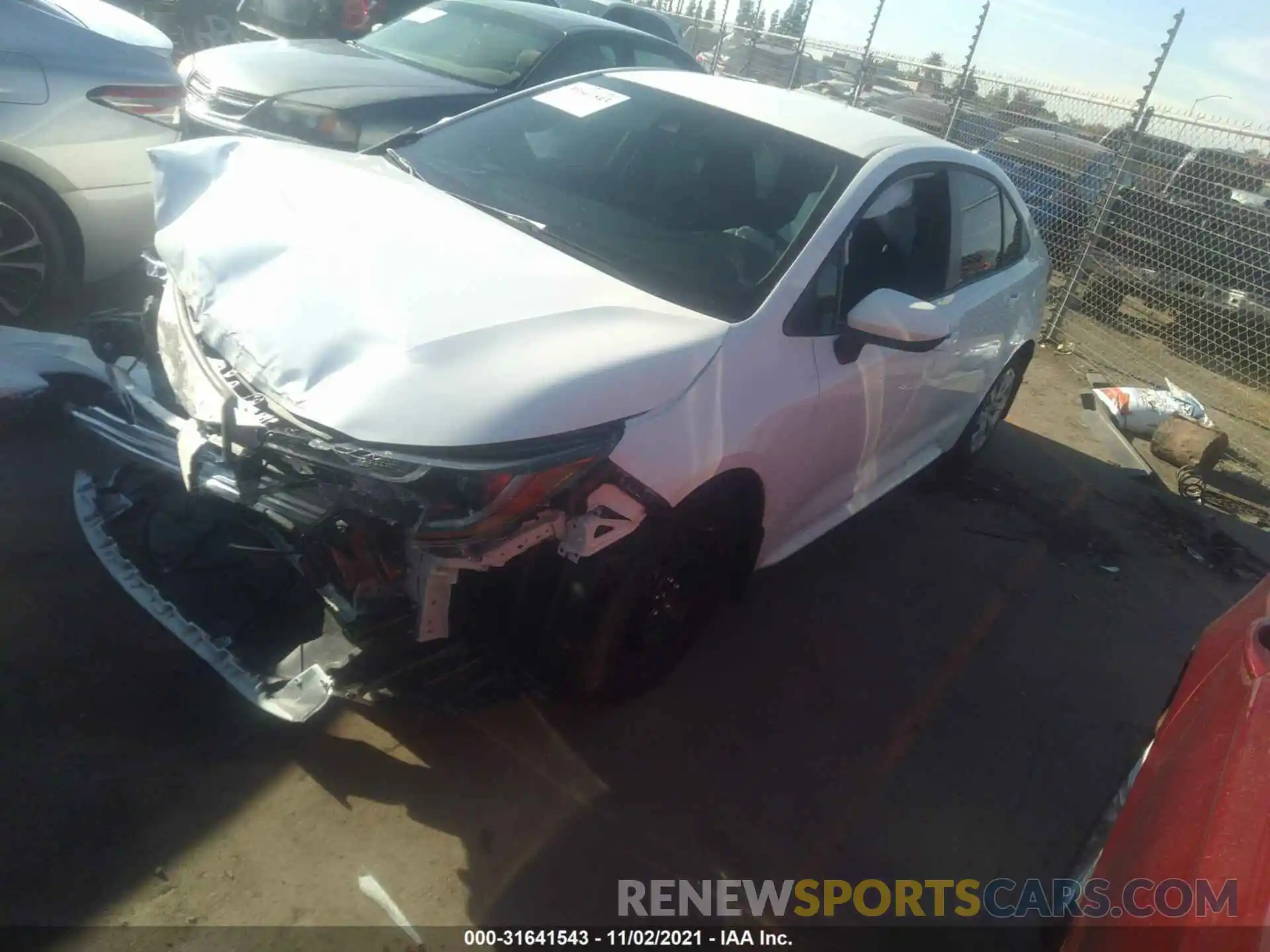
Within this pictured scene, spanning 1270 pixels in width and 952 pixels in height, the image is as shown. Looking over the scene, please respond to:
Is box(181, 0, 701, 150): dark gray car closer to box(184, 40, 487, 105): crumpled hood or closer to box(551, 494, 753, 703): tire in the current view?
box(184, 40, 487, 105): crumpled hood

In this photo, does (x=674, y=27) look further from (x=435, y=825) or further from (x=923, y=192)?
(x=435, y=825)

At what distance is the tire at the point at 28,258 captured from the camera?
425cm

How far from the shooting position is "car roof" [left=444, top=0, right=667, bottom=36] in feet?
23.9

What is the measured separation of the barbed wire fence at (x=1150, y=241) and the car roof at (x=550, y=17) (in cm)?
465

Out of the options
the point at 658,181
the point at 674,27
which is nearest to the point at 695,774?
the point at 658,181

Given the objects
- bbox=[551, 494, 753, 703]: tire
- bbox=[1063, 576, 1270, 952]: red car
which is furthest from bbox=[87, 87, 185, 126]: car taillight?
bbox=[1063, 576, 1270, 952]: red car

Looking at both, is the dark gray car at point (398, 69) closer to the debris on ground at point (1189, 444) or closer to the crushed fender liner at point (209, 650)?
the crushed fender liner at point (209, 650)

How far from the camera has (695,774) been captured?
10.1ft

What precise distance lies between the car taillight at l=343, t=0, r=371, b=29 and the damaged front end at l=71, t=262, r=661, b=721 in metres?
7.68

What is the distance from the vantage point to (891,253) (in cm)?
366

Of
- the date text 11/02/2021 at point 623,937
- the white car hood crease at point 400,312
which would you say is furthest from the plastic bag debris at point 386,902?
the white car hood crease at point 400,312

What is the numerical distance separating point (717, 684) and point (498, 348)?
5.18 ft

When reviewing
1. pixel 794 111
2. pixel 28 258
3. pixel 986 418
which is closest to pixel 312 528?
pixel 794 111

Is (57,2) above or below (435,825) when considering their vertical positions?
above
